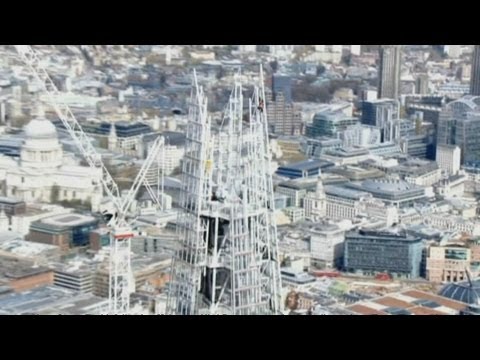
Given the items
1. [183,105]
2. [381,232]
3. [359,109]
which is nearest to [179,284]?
[183,105]

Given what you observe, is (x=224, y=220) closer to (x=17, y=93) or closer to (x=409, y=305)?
(x=409, y=305)

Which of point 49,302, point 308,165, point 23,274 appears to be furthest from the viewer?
point 308,165

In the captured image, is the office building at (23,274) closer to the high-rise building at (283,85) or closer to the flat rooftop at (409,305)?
the flat rooftop at (409,305)

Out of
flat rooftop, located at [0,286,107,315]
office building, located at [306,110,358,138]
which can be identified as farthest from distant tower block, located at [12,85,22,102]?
office building, located at [306,110,358,138]

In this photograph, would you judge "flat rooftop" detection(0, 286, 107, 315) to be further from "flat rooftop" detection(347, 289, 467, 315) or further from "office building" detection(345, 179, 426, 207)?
"office building" detection(345, 179, 426, 207)

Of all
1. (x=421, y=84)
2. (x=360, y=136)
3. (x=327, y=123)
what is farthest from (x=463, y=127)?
(x=327, y=123)

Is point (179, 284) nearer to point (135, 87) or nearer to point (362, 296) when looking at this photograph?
point (362, 296)

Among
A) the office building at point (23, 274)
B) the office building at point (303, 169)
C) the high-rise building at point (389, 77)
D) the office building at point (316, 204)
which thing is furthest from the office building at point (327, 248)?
the office building at point (23, 274)
